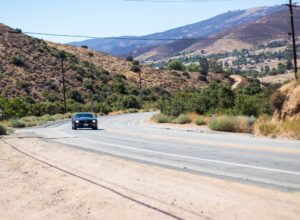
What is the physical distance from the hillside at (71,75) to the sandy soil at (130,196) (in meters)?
74.3

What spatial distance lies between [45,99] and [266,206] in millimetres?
85166

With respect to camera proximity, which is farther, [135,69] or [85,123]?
[135,69]

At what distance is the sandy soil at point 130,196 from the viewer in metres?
8.85

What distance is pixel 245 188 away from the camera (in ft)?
35.7

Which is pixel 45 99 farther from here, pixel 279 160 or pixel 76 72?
pixel 279 160

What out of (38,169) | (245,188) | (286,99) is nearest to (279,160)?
(245,188)

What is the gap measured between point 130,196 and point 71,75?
9560 cm

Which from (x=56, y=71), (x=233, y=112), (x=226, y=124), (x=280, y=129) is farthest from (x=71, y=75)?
(x=280, y=129)

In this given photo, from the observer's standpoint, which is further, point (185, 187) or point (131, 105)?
point (131, 105)

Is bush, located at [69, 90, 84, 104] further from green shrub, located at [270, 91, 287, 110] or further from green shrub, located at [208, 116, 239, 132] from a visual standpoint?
green shrub, located at [270, 91, 287, 110]

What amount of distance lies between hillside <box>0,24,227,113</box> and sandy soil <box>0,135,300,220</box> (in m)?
74.3

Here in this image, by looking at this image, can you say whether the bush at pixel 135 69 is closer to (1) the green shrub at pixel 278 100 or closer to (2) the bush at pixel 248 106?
(2) the bush at pixel 248 106

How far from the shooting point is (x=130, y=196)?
34.6 feet

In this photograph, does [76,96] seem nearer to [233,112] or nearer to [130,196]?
[233,112]
